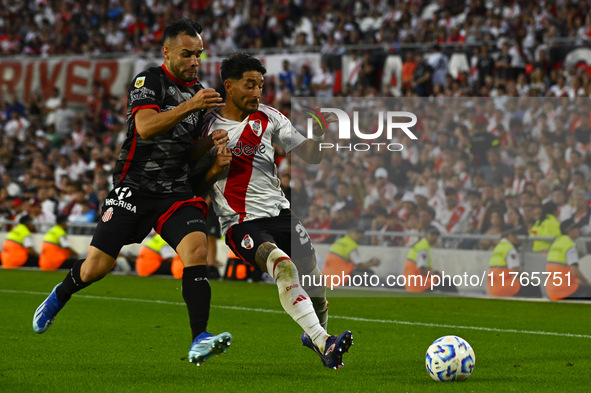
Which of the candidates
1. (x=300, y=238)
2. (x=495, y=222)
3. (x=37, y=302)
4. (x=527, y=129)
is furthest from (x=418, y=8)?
(x=300, y=238)

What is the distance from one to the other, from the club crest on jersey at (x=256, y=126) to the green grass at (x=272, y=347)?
68.8 inches

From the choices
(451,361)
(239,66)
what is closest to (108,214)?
(239,66)

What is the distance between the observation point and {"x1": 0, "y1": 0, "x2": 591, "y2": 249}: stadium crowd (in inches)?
493

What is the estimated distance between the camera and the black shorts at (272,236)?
237 inches

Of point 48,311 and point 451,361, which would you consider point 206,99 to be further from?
point 451,361

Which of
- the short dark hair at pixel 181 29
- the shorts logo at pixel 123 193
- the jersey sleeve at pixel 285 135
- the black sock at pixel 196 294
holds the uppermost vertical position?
the short dark hair at pixel 181 29

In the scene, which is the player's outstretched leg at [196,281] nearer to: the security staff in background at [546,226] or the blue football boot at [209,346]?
the blue football boot at [209,346]

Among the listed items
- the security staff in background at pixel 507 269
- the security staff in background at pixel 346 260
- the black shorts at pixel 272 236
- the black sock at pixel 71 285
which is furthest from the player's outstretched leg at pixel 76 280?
the security staff in background at pixel 507 269

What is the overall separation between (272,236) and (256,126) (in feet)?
2.79

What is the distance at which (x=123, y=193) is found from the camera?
5.88m

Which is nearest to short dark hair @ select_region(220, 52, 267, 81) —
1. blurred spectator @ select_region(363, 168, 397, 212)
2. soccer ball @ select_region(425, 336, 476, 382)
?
soccer ball @ select_region(425, 336, 476, 382)

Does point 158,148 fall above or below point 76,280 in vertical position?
above

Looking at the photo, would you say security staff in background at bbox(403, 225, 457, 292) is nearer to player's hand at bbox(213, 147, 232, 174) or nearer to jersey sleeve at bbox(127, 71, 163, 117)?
player's hand at bbox(213, 147, 232, 174)

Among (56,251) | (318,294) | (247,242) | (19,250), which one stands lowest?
(19,250)
